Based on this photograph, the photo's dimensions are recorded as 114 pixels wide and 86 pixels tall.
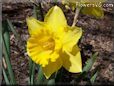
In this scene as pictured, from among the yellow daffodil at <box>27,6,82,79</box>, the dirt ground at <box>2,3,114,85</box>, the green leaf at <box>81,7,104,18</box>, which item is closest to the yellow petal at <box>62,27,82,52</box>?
the yellow daffodil at <box>27,6,82,79</box>

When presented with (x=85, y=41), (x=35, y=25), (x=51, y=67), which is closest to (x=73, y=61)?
(x=51, y=67)

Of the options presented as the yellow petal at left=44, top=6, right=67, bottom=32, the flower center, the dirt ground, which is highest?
the yellow petal at left=44, top=6, right=67, bottom=32

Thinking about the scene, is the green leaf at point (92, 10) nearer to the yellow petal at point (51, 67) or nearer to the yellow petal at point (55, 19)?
the yellow petal at point (55, 19)

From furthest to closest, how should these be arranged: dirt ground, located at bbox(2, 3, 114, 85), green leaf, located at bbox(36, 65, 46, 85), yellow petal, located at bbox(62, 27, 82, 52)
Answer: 1. dirt ground, located at bbox(2, 3, 114, 85)
2. green leaf, located at bbox(36, 65, 46, 85)
3. yellow petal, located at bbox(62, 27, 82, 52)

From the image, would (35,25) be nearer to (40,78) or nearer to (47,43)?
(47,43)

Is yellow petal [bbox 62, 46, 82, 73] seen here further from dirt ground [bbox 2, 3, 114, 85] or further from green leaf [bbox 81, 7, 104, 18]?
dirt ground [bbox 2, 3, 114, 85]
